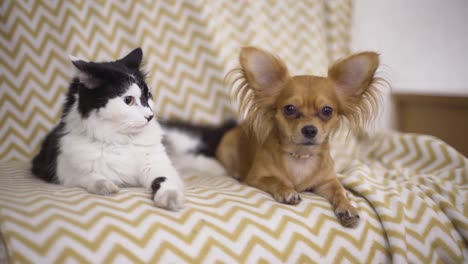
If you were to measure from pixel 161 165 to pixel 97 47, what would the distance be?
0.90 metres

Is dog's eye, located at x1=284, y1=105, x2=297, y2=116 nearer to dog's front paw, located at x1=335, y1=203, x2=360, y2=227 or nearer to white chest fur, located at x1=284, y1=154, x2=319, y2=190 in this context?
white chest fur, located at x1=284, y1=154, x2=319, y2=190

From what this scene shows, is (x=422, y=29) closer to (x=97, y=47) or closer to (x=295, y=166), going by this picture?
(x=295, y=166)

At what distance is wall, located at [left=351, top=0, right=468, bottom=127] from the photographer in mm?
2592

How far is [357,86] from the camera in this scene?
1453 mm

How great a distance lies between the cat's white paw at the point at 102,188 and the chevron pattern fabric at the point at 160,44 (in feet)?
2.72

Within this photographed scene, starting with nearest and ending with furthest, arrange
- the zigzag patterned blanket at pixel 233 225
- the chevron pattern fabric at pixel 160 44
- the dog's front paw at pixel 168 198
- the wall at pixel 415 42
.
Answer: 1. the zigzag patterned blanket at pixel 233 225
2. the dog's front paw at pixel 168 198
3. the chevron pattern fabric at pixel 160 44
4. the wall at pixel 415 42

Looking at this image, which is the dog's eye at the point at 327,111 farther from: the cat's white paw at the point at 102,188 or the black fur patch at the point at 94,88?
the cat's white paw at the point at 102,188

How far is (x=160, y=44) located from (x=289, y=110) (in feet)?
3.30

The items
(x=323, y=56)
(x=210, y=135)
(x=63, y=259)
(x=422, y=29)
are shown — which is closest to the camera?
(x=63, y=259)

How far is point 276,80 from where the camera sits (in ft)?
5.00

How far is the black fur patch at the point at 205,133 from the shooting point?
1.97 m

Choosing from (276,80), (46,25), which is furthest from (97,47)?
(276,80)

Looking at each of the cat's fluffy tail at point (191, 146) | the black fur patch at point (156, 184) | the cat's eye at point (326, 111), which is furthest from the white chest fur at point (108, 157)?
the cat's eye at point (326, 111)

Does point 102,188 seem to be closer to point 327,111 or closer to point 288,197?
point 288,197
